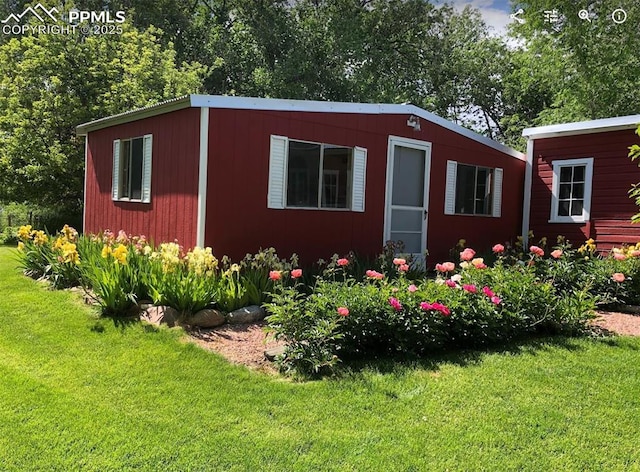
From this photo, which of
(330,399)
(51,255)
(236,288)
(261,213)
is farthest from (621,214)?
(51,255)

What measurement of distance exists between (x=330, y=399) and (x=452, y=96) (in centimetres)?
2254

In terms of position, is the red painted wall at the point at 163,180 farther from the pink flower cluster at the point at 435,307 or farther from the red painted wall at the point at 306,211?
the pink flower cluster at the point at 435,307

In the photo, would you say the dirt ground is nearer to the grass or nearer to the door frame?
the grass

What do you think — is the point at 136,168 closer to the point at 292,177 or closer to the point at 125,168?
the point at 125,168

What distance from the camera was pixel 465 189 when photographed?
957 cm

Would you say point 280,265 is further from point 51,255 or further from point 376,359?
point 51,255

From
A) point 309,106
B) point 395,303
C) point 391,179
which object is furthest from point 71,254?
point 391,179

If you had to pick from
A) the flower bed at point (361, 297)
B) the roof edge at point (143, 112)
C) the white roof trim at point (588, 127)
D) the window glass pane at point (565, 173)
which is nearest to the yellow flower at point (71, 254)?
the flower bed at point (361, 297)

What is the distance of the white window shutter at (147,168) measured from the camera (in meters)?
7.45

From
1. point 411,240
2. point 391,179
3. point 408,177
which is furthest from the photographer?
point 411,240

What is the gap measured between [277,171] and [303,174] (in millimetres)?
483

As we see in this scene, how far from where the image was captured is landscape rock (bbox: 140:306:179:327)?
197 inches

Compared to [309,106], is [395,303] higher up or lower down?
lower down

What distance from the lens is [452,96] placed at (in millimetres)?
23484
